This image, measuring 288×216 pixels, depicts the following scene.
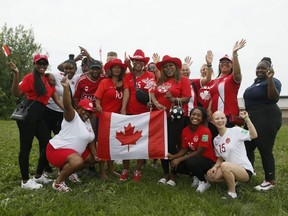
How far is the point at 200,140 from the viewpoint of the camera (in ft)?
20.0

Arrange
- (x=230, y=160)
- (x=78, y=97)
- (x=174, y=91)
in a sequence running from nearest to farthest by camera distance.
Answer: (x=230, y=160)
(x=174, y=91)
(x=78, y=97)

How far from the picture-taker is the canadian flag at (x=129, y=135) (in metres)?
6.48

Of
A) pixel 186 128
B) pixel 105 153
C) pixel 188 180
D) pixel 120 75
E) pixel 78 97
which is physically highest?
pixel 120 75

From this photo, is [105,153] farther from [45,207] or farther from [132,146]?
[45,207]

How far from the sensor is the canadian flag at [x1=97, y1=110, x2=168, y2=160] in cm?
648

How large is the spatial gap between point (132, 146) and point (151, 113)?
0.76 m

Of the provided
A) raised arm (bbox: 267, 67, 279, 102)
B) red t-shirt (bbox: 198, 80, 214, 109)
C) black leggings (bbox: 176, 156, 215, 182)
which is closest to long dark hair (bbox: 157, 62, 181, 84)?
red t-shirt (bbox: 198, 80, 214, 109)

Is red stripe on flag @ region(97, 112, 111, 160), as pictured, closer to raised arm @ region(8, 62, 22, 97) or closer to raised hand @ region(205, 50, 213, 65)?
raised arm @ region(8, 62, 22, 97)

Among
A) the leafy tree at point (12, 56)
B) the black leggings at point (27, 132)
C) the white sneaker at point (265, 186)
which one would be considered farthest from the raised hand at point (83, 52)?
the leafy tree at point (12, 56)

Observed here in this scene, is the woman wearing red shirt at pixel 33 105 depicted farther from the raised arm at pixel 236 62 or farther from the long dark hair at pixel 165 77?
the raised arm at pixel 236 62

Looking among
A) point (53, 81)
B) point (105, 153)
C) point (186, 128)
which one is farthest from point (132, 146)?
point (53, 81)

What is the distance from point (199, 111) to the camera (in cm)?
616

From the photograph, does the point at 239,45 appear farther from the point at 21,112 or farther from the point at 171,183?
the point at 21,112

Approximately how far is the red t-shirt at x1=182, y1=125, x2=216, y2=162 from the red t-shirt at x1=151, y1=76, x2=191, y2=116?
0.56 metres
